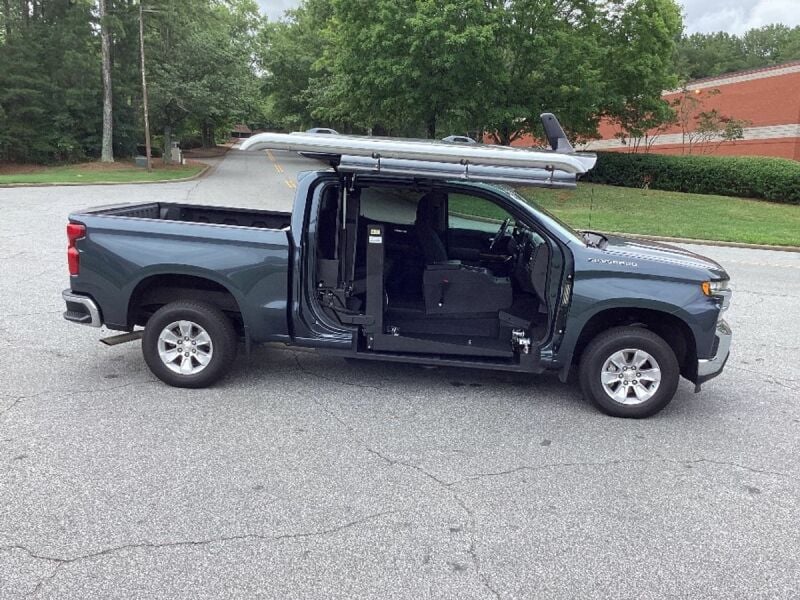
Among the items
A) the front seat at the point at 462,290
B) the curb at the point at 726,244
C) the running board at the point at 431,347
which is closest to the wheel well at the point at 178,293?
the running board at the point at 431,347

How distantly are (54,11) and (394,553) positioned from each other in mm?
42154

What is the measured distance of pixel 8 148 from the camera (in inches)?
1357

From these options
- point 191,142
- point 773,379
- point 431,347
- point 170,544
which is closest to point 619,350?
point 431,347

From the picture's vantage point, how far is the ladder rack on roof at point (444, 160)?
4.25 m

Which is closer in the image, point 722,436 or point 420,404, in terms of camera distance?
point 722,436

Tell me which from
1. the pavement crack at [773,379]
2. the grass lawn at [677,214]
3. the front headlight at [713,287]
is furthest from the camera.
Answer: the grass lawn at [677,214]

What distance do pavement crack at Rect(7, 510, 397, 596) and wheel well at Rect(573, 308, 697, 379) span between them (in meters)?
2.36

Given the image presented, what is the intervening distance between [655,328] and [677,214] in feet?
56.8

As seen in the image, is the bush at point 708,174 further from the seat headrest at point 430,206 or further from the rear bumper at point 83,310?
the rear bumper at point 83,310

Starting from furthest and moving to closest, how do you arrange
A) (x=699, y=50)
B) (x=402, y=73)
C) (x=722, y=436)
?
1. (x=699, y=50)
2. (x=402, y=73)
3. (x=722, y=436)

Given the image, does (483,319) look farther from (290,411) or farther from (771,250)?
(771,250)

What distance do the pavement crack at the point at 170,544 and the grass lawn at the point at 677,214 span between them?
41.0ft

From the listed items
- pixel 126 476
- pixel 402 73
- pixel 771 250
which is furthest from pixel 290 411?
pixel 402 73

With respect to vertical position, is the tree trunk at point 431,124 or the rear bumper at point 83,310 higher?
the tree trunk at point 431,124
